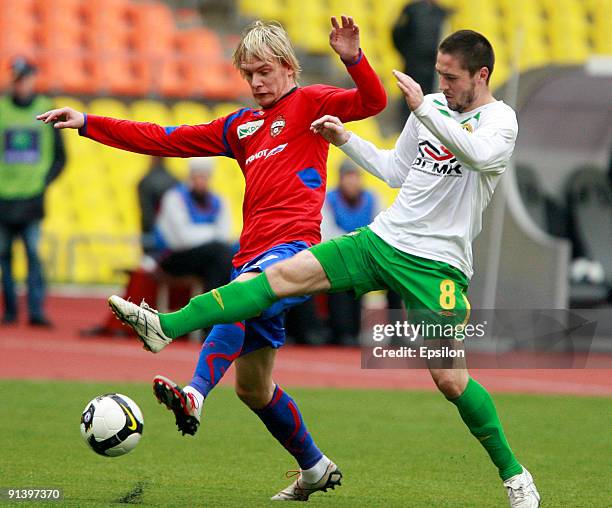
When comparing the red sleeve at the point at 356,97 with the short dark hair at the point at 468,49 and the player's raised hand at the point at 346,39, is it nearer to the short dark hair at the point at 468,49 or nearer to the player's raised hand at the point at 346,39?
the player's raised hand at the point at 346,39

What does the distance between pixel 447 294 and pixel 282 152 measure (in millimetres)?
1066

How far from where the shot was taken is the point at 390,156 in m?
6.45

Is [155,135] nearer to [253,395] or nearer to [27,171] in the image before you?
[253,395]

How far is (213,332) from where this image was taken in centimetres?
627

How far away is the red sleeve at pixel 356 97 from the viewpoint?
6031mm

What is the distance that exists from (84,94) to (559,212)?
322 inches

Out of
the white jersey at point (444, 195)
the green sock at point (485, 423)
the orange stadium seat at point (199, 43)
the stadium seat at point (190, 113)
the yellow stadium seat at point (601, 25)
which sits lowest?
the green sock at point (485, 423)

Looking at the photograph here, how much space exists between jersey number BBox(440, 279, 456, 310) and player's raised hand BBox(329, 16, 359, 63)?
1.11m

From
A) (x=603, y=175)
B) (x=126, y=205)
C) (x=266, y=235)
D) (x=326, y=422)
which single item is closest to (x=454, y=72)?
(x=266, y=235)

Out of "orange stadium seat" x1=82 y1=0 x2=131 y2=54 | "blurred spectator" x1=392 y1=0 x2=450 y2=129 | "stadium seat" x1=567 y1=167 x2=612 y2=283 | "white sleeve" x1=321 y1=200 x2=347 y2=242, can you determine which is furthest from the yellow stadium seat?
"white sleeve" x1=321 y1=200 x2=347 y2=242

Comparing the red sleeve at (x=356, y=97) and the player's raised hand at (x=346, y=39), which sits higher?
the player's raised hand at (x=346, y=39)

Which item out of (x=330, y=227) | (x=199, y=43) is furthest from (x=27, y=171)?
(x=199, y=43)

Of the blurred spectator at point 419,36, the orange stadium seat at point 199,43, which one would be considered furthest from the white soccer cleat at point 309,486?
the orange stadium seat at point 199,43

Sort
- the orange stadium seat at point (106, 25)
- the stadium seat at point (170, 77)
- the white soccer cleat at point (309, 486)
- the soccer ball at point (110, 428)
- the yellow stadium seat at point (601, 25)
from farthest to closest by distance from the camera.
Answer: the yellow stadium seat at point (601, 25)
the orange stadium seat at point (106, 25)
the stadium seat at point (170, 77)
the white soccer cleat at point (309, 486)
the soccer ball at point (110, 428)
